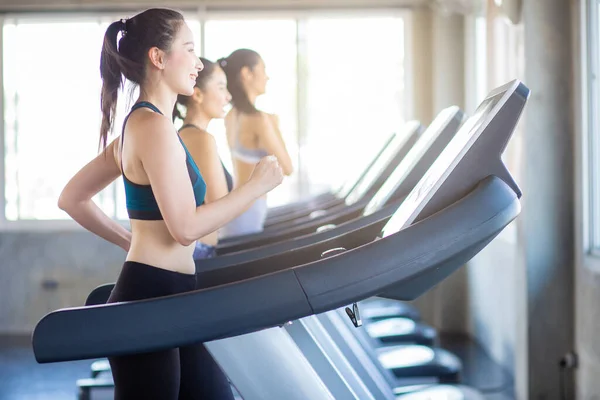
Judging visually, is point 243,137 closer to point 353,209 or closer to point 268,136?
point 268,136

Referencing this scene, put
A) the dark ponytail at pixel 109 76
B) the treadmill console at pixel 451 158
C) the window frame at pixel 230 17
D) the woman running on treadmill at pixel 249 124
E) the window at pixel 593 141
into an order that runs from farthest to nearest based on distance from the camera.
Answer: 1. the window frame at pixel 230 17
2. the window at pixel 593 141
3. the woman running on treadmill at pixel 249 124
4. the dark ponytail at pixel 109 76
5. the treadmill console at pixel 451 158

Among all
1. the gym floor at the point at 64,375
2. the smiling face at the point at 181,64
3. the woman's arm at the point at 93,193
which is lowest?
the gym floor at the point at 64,375

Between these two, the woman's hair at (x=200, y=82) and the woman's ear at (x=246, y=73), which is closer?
the woman's hair at (x=200, y=82)

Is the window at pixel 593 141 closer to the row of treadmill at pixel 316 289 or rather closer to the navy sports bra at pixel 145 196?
the row of treadmill at pixel 316 289

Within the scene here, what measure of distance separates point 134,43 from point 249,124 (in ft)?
5.77

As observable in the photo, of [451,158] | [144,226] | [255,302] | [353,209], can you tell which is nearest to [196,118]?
[353,209]

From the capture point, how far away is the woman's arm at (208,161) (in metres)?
2.38

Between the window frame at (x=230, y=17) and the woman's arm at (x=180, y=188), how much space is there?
15.4 ft

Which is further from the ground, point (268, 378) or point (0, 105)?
point (0, 105)

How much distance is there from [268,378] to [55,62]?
17.0 ft

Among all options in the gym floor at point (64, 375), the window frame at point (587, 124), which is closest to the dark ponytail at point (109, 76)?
the window frame at point (587, 124)

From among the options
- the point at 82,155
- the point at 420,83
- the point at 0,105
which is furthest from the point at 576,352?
the point at 0,105

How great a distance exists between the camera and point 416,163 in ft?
6.43

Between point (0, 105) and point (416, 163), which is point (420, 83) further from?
point (416, 163)
